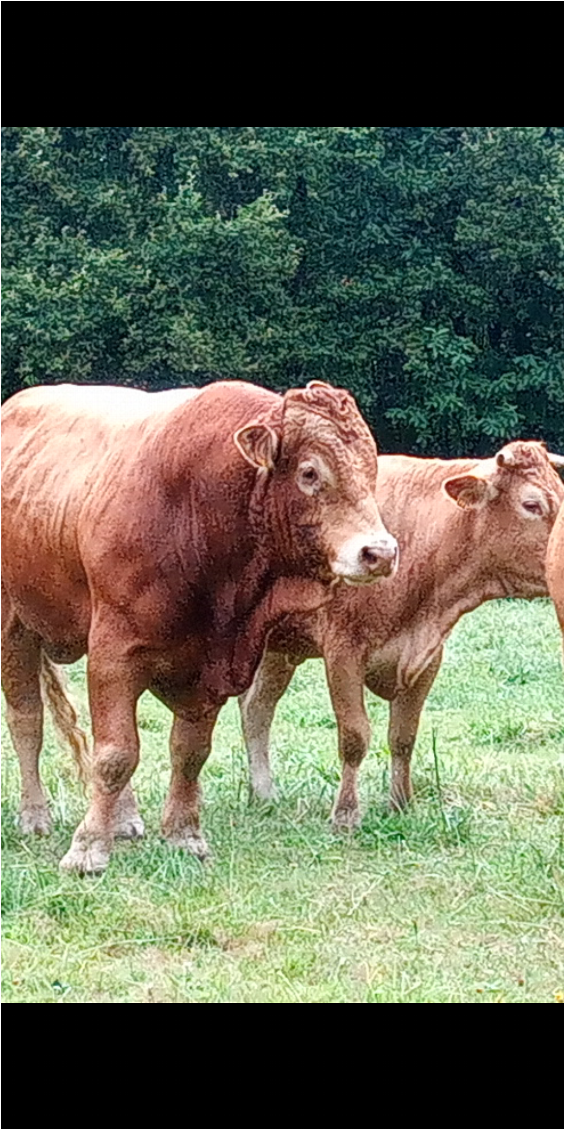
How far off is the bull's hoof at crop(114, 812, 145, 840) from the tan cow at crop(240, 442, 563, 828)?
219 mm

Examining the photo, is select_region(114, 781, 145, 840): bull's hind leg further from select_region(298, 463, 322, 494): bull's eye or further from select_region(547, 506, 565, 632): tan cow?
select_region(547, 506, 565, 632): tan cow

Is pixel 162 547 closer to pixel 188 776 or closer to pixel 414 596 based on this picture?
pixel 188 776

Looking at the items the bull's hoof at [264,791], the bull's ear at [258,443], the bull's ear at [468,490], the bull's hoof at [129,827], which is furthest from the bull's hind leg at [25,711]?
the bull's ear at [468,490]

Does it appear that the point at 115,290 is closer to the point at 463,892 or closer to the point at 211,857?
the point at 211,857

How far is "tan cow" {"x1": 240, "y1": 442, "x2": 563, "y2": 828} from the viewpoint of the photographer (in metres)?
3.24

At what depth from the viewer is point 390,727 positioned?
11.1ft

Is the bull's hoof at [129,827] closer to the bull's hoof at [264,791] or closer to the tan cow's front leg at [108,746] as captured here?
the tan cow's front leg at [108,746]

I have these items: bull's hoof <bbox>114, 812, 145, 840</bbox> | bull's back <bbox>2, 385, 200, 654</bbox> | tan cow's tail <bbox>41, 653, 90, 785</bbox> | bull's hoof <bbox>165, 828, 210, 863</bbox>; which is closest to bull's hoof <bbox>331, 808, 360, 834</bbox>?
bull's hoof <bbox>165, 828, 210, 863</bbox>

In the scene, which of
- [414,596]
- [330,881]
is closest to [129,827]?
[330,881]

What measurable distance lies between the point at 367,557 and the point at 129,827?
637 millimetres

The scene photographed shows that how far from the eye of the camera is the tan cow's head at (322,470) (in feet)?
9.97

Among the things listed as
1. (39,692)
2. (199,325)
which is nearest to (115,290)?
(199,325)

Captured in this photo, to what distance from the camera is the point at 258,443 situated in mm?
3053
